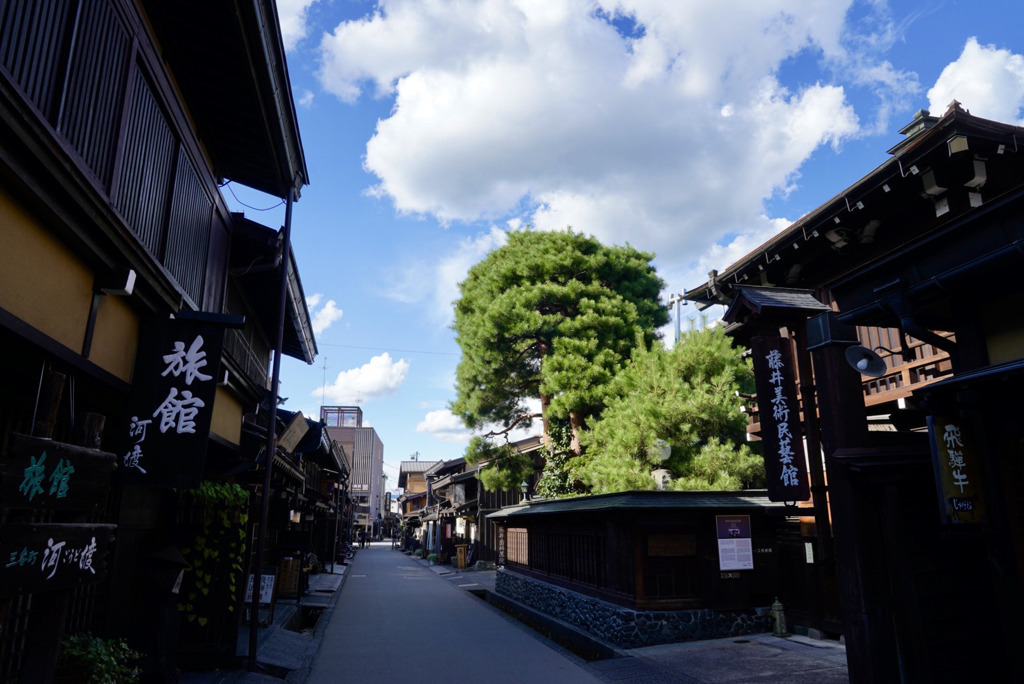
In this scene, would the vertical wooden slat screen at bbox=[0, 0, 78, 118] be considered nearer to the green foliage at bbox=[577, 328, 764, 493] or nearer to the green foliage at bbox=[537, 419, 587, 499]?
the green foliage at bbox=[577, 328, 764, 493]

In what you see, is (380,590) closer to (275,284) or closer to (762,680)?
(275,284)

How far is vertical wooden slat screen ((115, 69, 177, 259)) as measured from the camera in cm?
715

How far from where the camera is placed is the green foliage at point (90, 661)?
19.4 ft

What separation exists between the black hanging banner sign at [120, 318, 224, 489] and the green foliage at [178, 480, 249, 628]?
125 inches

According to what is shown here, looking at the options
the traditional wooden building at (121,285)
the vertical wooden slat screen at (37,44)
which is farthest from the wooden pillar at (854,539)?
the vertical wooden slat screen at (37,44)

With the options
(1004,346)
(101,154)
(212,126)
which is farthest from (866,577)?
(212,126)

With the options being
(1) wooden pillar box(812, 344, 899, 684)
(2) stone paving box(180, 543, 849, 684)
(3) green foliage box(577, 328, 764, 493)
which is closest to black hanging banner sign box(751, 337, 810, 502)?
(1) wooden pillar box(812, 344, 899, 684)

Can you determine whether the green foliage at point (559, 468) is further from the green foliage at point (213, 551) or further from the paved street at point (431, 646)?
the green foliage at point (213, 551)

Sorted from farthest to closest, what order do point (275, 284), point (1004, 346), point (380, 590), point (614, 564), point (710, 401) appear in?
point (380, 590) → point (710, 401) → point (614, 564) → point (275, 284) → point (1004, 346)

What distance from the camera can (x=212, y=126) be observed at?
10375mm

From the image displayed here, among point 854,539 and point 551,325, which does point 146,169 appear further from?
point 551,325

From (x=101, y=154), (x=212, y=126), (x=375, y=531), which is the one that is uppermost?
(x=212, y=126)

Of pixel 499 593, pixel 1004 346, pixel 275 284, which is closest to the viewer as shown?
pixel 1004 346

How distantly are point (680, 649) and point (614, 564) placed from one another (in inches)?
99.0
